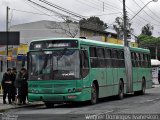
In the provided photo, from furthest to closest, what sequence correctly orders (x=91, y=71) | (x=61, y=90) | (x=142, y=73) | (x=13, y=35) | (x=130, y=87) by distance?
1. (x=142, y=73)
2. (x=130, y=87)
3. (x=13, y=35)
4. (x=91, y=71)
5. (x=61, y=90)

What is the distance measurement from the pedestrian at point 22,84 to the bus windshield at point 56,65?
124cm

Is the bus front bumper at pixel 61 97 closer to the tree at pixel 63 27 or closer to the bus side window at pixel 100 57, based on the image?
the bus side window at pixel 100 57

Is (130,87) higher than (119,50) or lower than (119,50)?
lower

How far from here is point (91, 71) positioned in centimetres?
2003

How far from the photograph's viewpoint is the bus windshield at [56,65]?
18766mm


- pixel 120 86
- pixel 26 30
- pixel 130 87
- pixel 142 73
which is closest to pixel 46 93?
pixel 120 86

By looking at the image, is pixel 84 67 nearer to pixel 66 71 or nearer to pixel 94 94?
pixel 66 71

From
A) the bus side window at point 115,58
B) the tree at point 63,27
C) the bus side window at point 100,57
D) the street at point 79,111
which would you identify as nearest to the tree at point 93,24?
the tree at point 63,27

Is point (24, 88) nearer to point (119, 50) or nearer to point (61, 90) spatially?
point (61, 90)

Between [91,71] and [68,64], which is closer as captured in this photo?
[68,64]

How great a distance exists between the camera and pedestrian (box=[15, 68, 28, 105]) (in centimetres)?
2053

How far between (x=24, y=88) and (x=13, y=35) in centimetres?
263

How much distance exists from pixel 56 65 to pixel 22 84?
261 centimetres

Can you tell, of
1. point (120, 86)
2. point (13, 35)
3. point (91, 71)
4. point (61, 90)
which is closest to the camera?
point (61, 90)
